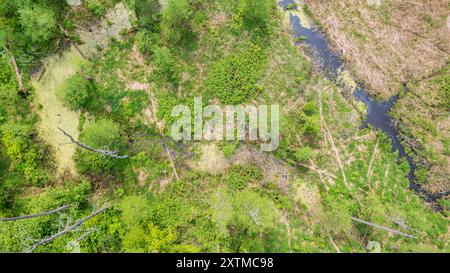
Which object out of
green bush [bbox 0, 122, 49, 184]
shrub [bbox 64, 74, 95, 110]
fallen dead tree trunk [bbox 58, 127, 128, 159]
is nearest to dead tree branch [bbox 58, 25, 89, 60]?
shrub [bbox 64, 74, 95, 110]

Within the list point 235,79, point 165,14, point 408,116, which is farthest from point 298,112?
point 165,14

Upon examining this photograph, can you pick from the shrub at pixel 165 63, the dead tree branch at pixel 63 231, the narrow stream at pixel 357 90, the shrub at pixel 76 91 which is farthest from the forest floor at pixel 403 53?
the dead tree branch at pixel 63 231

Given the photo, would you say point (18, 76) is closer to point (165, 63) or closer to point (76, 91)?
point (76, 91)

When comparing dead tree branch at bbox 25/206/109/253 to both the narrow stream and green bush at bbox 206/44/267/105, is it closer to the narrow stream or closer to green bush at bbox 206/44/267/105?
green bush at bbox 206/44/267/105

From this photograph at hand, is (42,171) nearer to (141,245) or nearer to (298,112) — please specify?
(141,245)

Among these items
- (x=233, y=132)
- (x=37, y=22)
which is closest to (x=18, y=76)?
(x=37, y=22)

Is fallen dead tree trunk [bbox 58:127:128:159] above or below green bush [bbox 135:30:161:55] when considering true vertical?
below
